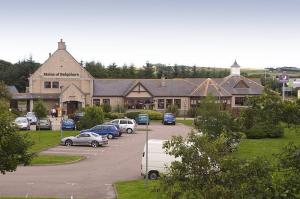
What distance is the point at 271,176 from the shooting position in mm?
13734

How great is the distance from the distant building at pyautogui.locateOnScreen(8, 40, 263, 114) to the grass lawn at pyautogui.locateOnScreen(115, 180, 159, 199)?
5311 centimetres

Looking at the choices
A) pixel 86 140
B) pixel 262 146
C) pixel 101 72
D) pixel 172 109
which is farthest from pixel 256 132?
pixel 101 72

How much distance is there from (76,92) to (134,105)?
9.27 meters

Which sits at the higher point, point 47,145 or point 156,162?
point 156,162

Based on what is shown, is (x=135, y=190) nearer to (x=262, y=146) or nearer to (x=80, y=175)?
(x=80, y=175)

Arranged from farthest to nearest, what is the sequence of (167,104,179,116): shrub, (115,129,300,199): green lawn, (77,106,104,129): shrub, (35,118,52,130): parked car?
(167,104,179,116): shrub → (35,118,52,130): parked car → (77,106,104,129): shrub → (115,129,300,199): green lawn

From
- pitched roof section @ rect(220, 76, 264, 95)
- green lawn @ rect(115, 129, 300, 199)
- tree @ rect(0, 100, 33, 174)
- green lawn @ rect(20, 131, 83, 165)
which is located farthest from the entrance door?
tree @ rect(0, 100, 33, 174)

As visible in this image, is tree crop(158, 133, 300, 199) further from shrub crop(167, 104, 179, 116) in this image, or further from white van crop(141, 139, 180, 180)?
shrub crop(167, 104, 179, 116)

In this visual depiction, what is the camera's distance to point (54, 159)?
37.0m

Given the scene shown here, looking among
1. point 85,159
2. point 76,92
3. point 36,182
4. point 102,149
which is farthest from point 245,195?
point 76,92

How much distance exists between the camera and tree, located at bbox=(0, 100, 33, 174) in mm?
21781

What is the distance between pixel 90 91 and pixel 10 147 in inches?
2409

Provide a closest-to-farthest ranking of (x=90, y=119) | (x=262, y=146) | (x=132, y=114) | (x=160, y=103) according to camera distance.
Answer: (x=262, y=146) → (x=90, y=119) → (x=132, y=114) → (x=160, y=103)

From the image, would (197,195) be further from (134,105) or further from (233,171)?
(134,105)
